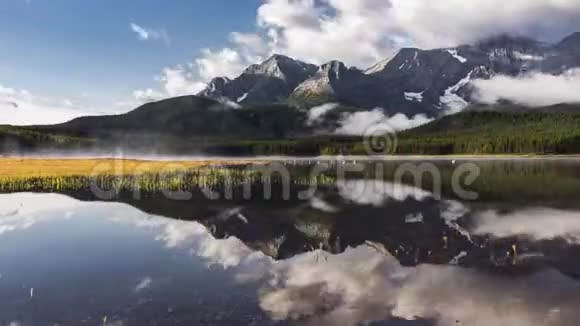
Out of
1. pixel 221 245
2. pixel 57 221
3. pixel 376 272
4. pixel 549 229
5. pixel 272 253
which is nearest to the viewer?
pixel 376 272

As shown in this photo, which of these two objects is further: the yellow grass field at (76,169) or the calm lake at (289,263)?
the yellow grass field at (76,169)

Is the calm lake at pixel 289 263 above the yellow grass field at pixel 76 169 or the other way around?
the other way around

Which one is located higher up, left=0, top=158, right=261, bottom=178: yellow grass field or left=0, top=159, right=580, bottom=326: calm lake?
left=0, top=158, right=261, bottom=178: yellow grass field

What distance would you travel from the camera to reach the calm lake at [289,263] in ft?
57.8

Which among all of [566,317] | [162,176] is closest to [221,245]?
[566,317]

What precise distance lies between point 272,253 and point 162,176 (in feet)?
159

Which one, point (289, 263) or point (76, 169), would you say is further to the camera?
point (76, 169)

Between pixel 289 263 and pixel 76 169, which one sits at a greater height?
pixel 76 169

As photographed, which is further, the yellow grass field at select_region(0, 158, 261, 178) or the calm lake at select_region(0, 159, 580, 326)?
the yellow grass field at select_region(0, 158, 261, 178)

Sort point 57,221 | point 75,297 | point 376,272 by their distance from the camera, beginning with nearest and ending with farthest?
point 75,297 < point 376,272 < point 57,221

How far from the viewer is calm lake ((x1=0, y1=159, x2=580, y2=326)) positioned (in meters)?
17.6

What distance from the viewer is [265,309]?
17.8 metres

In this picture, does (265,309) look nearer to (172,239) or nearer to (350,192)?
(172,239)

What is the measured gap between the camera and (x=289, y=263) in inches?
997
